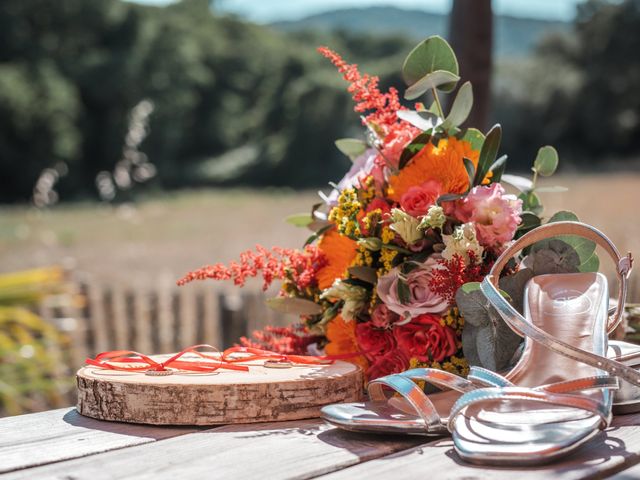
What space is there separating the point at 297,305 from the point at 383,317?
0.25 meters

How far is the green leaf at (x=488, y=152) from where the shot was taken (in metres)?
1.75

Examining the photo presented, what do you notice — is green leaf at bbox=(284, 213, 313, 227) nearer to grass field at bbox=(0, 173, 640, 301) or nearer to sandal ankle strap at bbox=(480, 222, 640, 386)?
sandal ankle strap at bbox=(480, 222, 640, 386)

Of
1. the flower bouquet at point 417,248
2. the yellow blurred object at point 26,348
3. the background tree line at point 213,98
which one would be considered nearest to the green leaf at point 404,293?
the flower bouquet at point 417,248

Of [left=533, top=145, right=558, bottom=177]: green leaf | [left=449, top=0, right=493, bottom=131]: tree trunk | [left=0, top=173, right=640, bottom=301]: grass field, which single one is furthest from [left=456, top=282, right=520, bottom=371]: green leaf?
[left=0, top=173, right=640, bottom=301]: grass field

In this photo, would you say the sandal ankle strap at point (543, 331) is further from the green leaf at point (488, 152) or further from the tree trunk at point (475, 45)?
the tree trunk at point (475, 45)

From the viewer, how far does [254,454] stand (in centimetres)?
132

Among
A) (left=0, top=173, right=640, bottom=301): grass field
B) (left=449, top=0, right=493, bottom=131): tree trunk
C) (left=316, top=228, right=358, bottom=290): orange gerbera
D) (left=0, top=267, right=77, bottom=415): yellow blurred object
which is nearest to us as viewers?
(left=316, top=228, right=358, bottom=290): orange gerbera

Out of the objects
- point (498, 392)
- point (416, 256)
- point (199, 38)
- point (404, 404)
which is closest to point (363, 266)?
point (416, 256)

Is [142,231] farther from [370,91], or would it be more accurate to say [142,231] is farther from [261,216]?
[370,91]

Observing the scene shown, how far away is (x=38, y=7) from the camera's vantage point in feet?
95.0

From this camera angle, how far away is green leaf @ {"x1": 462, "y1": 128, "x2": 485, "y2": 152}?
1.85m

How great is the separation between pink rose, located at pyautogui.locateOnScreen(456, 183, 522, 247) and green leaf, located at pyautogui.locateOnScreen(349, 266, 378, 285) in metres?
0.25

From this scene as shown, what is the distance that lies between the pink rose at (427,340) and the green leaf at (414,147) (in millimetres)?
345

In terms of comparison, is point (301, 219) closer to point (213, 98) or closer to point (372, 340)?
point (372, 340)
